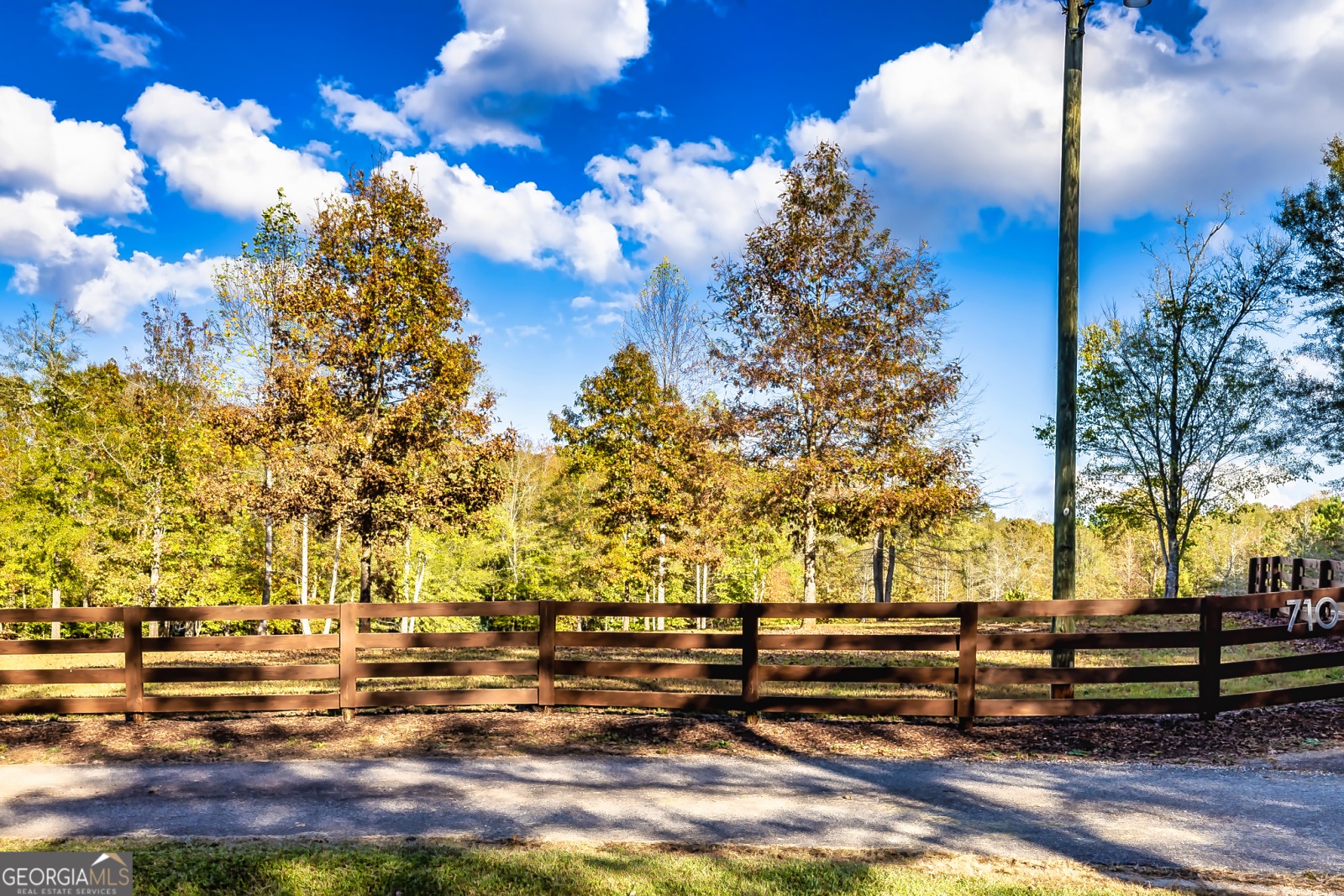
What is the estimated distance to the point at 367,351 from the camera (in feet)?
51.0

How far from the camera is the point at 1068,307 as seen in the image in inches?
391

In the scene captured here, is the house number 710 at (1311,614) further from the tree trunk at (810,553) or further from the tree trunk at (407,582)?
the tree trunk at (407,582)

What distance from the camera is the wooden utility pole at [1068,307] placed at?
31.8 feet

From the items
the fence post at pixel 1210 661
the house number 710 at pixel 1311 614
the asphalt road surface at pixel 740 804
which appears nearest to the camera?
the asphalt road surface at pixel 740 804

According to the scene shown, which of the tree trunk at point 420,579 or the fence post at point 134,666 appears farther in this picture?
the tree trunk at point 420,579

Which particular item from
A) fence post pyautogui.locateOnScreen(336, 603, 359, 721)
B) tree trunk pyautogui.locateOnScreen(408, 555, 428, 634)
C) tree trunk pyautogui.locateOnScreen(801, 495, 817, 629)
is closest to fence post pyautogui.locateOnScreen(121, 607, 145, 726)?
fence post pyautogui.locateOnScreen(336, 603, 359, 721)

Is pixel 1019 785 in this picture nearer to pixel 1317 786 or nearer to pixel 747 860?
pixel 1317 786

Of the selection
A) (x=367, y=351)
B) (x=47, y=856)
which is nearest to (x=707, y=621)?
(x=367, y=351)

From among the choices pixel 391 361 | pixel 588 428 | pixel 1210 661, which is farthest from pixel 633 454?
pixel 1210 661

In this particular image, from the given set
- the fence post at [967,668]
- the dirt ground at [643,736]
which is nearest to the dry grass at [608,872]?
the dirt ground at [643,736]

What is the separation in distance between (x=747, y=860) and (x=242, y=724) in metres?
6.67

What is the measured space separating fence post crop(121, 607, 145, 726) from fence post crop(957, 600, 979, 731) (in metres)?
9.49
